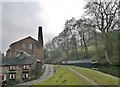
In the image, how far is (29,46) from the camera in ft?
228

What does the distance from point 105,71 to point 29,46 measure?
40.7 meters

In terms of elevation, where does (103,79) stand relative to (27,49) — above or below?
below

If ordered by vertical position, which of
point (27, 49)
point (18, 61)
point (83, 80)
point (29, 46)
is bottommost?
point (83, 80)

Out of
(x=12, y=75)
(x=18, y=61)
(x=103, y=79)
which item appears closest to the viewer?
(x=103, y=79)

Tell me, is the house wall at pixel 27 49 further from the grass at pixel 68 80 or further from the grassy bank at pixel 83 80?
the grassy bank at pixel 83 80

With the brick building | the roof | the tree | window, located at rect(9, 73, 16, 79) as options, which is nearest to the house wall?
the brick building

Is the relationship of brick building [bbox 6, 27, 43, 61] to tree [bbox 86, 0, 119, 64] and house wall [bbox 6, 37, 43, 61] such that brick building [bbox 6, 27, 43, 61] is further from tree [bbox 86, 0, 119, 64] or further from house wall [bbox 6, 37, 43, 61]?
tree [bbox 86, 0, 119, 64]

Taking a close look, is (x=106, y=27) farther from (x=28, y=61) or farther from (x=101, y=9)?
(x=28, y=61)

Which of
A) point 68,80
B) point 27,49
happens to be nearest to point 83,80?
point 68,80

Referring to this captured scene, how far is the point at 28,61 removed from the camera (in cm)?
5412

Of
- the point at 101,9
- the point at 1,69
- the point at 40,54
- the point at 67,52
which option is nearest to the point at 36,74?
the point at 1,69

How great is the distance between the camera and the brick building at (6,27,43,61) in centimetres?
6875

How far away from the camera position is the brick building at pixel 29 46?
226ft

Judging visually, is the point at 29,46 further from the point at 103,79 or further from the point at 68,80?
the point at 103,79
